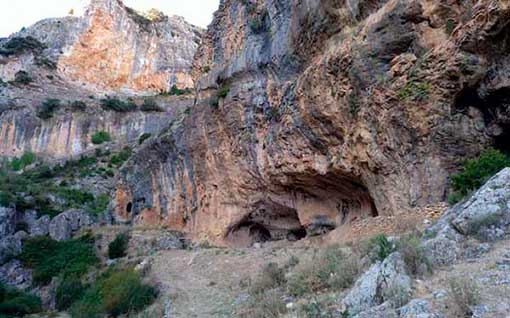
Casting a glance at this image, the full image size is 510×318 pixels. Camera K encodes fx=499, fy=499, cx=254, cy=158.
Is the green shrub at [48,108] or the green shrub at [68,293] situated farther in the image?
the green shrub at [48,108]

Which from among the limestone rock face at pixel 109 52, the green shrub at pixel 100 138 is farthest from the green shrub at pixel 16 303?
the limestone rock face at pixel 109 52

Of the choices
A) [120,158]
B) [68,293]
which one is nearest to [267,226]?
[68,293]

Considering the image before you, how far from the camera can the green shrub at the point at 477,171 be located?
10.3 meters

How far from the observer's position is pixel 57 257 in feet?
70.4

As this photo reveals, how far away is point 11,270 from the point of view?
20891 mm

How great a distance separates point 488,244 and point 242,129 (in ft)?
44.1

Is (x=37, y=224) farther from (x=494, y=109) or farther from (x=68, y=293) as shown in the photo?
(x=494, y=109)

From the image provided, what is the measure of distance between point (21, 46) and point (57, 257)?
41.2m

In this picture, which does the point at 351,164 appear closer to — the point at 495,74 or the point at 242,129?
the point at 495,74

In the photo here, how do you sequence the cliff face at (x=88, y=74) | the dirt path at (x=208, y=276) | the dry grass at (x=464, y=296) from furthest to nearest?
the cliff face at (x=88, y=74) → the dirt path at (x=208, y=276) → the dry grass at (x=464, y=296)

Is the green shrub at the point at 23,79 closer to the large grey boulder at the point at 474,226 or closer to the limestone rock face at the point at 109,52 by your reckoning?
the limestone rock face at the point at 109,52

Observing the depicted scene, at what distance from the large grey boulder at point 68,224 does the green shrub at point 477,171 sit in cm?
1848

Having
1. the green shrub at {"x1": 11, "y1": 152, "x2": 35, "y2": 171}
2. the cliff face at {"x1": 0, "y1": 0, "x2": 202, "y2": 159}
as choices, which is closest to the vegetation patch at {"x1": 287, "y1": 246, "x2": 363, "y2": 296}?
the cliff face at {"x1": 0, "y1": 0, "x2": 202, "y2": 159}

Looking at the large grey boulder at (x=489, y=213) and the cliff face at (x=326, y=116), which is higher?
the cliff face at (x=326, y=116)
